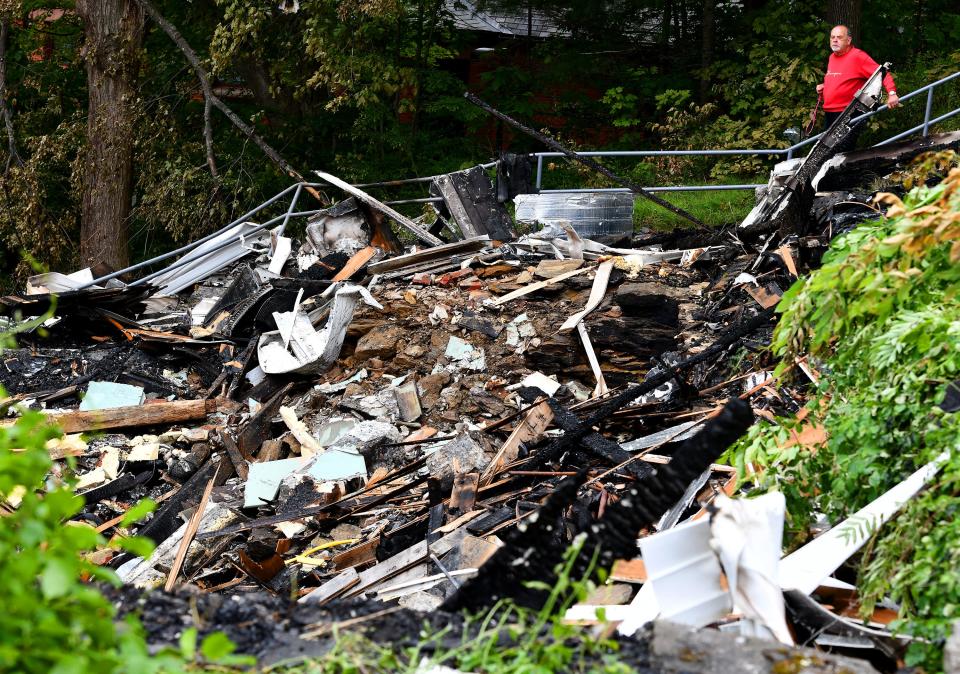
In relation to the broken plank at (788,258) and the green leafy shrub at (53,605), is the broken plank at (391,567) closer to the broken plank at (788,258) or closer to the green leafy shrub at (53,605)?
the green leafy shrub at (53,605)

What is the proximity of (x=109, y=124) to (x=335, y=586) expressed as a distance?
456 inches

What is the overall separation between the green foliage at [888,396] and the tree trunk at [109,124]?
1313 centimetres

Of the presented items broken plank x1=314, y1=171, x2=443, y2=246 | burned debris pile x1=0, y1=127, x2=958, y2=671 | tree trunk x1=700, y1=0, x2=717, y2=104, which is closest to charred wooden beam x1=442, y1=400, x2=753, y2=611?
burned debris pile x1=0, y1=127, x2=958, y2=671

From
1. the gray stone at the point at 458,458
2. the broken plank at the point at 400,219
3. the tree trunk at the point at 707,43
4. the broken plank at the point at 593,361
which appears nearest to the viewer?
the gray stone at the point at 458,458

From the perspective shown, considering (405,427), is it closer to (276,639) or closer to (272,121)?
(276,639)

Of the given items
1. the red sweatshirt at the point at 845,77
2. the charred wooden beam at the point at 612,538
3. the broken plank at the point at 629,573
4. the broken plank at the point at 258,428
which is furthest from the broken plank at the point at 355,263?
the charred wooden beam at the point at 612,538

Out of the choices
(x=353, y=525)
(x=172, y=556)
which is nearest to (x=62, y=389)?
(x=172, y=556)

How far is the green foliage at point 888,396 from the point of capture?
2.99m

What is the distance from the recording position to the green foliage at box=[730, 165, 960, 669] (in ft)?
9.81

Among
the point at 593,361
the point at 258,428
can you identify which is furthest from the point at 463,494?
the point at 258,428

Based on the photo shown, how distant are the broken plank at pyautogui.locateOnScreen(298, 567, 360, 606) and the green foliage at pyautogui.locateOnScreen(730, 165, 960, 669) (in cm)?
240

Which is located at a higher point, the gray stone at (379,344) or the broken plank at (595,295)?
the broken plank at (595,295)

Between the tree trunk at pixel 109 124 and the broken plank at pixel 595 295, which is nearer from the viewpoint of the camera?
the broken plank at pixel 595 295

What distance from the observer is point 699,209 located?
13.1 metres
